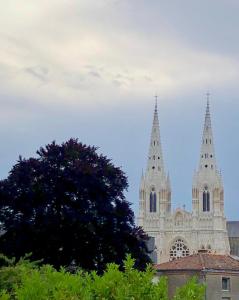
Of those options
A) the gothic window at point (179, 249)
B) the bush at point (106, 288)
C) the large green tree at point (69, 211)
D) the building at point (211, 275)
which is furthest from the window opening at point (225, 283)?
the gothic window at point (179, 249)

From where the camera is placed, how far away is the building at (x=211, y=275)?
208 ft

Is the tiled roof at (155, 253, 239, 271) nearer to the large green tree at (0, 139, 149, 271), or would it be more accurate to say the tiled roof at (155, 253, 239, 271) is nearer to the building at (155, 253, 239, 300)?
the building at (155, 253, 239, 300)

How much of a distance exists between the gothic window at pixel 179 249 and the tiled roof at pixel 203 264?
404 ft

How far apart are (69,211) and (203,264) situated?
1861 cm

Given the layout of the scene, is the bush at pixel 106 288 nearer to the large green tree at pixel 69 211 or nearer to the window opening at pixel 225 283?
the large green tree at pixel 69 211

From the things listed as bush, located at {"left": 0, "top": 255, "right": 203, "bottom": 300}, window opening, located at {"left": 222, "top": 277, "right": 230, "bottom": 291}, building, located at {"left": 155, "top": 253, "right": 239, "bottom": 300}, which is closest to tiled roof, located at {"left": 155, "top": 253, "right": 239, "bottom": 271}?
building, located at {"left": 155, "top": 253, "right": 239, "bottom": 300}

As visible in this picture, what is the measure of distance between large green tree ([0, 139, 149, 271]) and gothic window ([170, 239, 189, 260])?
139 m

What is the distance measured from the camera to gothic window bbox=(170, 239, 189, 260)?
193m

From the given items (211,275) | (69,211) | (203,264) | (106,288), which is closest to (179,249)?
(203,264)

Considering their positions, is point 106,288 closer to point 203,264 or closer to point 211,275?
point 211,275

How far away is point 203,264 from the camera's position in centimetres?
6662

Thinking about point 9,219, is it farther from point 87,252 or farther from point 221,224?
point 221,224

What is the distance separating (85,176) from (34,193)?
294 cm

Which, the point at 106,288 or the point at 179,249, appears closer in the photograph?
the point at 106,288
